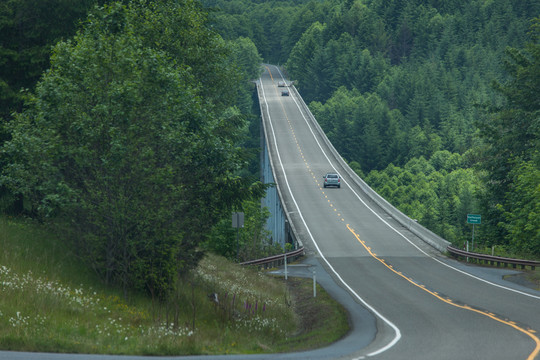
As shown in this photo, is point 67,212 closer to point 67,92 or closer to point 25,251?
point 25,251

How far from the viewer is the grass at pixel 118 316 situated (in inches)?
536

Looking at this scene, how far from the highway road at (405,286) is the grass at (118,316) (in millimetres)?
1977

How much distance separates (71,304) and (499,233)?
111 ft

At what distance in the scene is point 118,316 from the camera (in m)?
15.8

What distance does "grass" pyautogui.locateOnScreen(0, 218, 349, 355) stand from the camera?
44.7ft

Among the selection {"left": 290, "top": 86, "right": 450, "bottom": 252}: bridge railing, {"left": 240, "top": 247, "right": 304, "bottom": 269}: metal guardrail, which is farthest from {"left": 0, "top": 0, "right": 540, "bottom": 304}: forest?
{"left": 290, "top": 86, "right": 450, "bottom": 252}: bridge railing

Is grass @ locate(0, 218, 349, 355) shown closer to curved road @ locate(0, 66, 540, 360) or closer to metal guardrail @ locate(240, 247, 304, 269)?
curved road @ locate(0, 66, 540, 360)

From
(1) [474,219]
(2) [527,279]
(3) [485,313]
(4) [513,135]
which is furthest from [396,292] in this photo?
(4) [513,135]

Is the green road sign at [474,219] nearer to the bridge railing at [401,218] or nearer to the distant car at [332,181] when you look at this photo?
the bridge railing at [401,218]

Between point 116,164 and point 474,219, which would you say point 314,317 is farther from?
point 474,219

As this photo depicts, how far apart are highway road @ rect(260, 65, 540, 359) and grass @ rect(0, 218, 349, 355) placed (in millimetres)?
1977

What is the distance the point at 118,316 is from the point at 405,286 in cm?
1545

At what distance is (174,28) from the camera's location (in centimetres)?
3675

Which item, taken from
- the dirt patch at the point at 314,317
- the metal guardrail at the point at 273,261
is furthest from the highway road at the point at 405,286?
the metal guardrail at the point at 273,261
